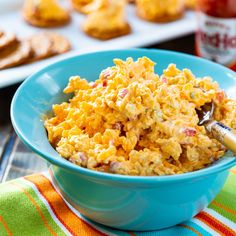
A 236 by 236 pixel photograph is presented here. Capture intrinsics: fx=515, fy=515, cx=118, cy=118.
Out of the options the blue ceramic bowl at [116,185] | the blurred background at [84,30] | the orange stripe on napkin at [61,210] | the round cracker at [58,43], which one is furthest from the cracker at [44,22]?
the orange stripe on napkin at [61,210]

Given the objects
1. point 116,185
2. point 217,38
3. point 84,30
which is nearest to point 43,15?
point 84,30

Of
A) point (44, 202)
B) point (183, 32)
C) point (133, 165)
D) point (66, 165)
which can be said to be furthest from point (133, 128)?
point (183, 32)

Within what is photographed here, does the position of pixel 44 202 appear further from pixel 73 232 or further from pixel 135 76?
pixel 135 76

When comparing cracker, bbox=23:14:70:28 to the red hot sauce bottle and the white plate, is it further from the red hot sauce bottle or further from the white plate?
the red hot sauce bottle

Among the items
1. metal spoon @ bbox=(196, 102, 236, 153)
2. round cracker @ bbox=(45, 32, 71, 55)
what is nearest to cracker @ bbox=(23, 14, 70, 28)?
round cracker @ bbox=(45, 32, 71, 55)

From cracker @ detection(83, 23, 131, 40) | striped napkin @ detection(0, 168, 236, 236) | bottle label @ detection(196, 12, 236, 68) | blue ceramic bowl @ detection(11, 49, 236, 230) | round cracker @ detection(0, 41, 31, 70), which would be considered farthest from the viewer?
cracker @ detection(83, 23, 131, 40)

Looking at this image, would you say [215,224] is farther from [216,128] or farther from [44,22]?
[44,22]
